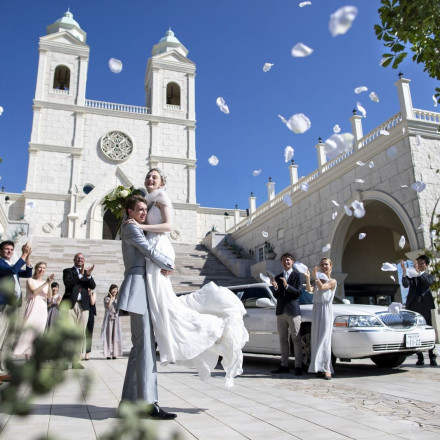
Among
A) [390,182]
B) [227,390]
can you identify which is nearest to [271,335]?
[227,390]

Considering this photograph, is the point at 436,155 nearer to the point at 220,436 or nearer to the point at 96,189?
the point at 220,436

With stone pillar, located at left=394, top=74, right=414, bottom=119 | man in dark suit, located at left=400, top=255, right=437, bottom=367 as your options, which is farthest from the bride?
stone pillar, located at left=394, top=74, right=414, bottom=119

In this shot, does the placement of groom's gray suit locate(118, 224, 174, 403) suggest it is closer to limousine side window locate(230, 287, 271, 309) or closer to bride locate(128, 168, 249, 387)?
bride locate(128, 168, 249, 387)

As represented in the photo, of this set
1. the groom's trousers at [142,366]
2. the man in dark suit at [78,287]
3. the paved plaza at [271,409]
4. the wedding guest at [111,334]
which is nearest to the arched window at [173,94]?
the wedding guest at [111,334]

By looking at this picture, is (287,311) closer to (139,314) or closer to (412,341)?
(412,341)

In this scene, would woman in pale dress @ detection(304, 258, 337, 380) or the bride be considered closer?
the bride

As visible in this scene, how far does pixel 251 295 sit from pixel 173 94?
110 feet

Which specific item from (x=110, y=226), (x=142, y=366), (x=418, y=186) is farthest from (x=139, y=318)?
(x=110, y=226)

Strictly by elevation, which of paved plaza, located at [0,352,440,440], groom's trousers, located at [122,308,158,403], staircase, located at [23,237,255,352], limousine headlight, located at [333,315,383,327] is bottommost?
paved plaza, located at [0,352,440,440]

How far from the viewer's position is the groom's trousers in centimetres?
375

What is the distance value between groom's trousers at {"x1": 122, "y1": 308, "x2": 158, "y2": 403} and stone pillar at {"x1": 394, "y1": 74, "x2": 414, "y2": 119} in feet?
38.3

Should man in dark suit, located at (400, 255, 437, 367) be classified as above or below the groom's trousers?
above

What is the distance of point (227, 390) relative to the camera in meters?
5.42

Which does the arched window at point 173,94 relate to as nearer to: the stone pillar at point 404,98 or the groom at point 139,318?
the stone pillar at point 404,98
